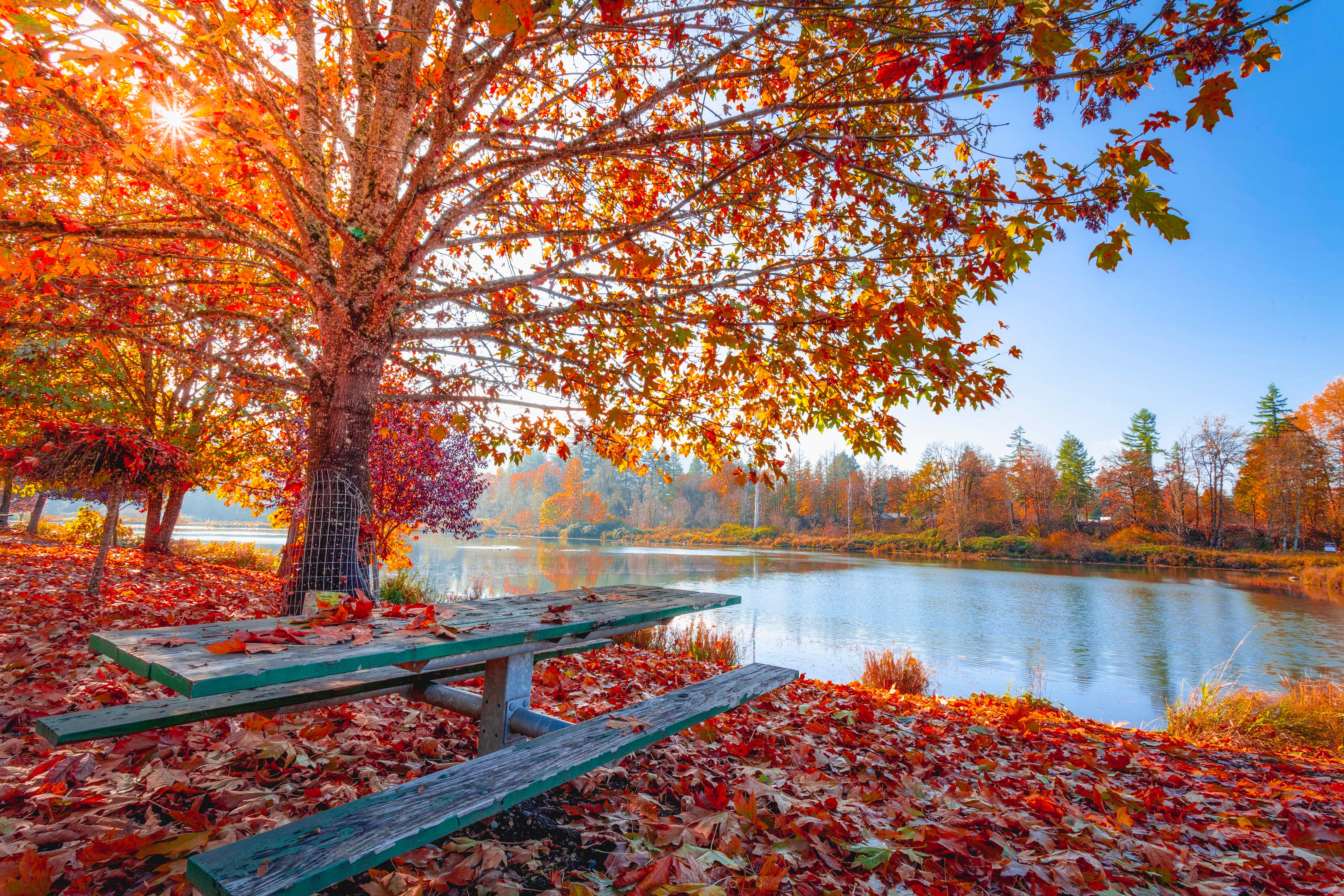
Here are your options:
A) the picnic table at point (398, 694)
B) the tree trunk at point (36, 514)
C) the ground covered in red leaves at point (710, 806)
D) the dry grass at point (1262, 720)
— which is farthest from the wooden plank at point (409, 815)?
the tree trunk at point (36, 514)

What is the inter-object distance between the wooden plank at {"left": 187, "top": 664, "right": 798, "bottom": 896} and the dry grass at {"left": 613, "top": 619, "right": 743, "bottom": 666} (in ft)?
14.5

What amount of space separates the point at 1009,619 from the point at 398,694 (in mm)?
14892

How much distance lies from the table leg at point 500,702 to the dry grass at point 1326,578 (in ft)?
99.5

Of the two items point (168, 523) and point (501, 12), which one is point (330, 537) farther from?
point (168, 523)

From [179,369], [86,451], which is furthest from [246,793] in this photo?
[179,369]

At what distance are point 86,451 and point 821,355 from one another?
7.42m

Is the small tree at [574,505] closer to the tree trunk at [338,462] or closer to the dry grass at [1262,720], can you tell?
the dry grass at [1262,720]

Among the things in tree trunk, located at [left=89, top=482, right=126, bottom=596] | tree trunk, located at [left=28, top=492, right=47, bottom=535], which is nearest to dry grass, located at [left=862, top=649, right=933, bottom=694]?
tree trunk, located at [left=89, top=482, right=126, bottom=596]

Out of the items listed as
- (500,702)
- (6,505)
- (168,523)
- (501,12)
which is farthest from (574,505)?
(501,12)

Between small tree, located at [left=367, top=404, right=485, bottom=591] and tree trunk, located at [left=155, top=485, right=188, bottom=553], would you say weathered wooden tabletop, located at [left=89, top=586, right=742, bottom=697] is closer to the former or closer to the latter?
small tree, located at [left=367, top=404, right=485, bottom=591]

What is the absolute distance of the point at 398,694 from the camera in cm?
266

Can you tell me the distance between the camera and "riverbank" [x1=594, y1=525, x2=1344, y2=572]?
96.8ft

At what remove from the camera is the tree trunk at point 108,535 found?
602cm

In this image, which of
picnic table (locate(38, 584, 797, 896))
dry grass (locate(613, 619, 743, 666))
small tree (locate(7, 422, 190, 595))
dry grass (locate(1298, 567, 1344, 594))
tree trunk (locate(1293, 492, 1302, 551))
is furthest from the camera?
tree trunk (locate(1293, 492, 1302, 551))
